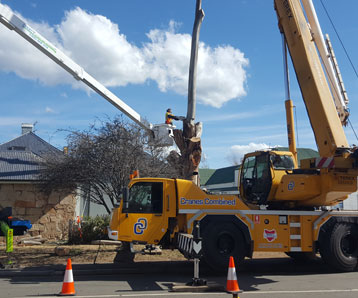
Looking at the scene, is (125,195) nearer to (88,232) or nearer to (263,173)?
(263,173)

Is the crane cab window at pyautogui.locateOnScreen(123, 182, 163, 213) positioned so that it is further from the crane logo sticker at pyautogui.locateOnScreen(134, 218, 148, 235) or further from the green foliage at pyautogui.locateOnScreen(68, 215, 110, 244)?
the green foliage at pyautogui.locateOnScreen(68, 215, 110, 244)

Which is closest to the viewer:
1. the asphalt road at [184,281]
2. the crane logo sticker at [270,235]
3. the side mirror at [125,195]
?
the asphalt road at [184,281]

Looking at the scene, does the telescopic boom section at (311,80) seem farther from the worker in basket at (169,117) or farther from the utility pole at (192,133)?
the worker in basket at (169,117)

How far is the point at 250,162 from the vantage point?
12.0 metres

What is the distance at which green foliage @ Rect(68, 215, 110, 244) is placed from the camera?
14562mm

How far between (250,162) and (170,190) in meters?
2.93

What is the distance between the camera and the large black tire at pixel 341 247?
10.6 m

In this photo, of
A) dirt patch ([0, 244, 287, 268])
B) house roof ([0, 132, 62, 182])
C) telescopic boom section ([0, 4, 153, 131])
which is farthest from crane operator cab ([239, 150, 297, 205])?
house roof ([0, 132, 62, 182])

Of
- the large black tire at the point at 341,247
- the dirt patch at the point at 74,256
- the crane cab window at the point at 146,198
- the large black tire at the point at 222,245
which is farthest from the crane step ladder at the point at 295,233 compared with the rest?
the crane cab window at the point at 146,198

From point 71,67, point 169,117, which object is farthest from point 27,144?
point 169,117

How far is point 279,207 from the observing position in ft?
37.3

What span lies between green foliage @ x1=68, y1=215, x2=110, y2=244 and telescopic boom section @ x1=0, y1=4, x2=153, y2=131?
4.02m

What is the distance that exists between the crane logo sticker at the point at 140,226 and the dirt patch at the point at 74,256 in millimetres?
2326

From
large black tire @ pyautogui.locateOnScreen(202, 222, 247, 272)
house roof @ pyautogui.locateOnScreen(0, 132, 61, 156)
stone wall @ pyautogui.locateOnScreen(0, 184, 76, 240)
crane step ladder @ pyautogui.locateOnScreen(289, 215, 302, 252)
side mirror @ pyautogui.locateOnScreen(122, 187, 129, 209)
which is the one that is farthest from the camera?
house roof @ pyautogui.locateOnScreen(0, 132, 61, 156)
